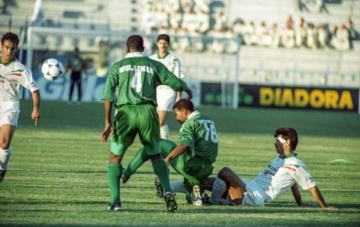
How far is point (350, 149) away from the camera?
1517 centimetres

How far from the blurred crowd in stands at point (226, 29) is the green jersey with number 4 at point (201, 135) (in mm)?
27080

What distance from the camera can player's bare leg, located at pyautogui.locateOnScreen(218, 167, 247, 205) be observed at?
678 centimetres

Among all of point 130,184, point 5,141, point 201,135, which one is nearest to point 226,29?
point 130,184

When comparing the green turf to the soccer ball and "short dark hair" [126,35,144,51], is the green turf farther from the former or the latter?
"short dark hair" [126,35,144,51]

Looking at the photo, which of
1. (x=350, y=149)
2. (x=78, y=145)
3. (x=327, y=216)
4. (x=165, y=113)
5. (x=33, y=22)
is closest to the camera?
(x=327, y=216)

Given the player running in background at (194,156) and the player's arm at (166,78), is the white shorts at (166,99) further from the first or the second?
the player's arm at (166,78)

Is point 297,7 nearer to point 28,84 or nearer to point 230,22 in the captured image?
point 230,22

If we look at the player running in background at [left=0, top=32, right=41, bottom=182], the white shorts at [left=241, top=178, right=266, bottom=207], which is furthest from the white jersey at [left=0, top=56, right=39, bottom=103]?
the white shorts at [left=241, top=178, right=266, bottom=207]

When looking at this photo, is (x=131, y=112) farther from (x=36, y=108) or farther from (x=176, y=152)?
(x=36, y=108)

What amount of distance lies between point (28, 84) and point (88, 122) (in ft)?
38.6

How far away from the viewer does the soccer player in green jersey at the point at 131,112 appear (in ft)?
20.0

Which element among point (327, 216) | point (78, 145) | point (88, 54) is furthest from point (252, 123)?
point (327, 216)

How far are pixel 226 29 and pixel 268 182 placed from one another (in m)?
30.2

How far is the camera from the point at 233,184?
682cm
